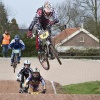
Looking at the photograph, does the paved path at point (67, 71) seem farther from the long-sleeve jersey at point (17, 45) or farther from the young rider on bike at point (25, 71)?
the long-sleeve jersey at point (17, 45)

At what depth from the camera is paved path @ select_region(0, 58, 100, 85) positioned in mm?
28333

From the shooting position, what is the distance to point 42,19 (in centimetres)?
1193

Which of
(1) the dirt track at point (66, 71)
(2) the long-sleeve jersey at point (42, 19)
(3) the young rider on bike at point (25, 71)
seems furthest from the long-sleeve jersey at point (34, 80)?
(1) the dirt track at point (66, 71)

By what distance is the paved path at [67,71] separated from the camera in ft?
93.0

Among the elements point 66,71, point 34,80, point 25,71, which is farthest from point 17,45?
point 66,71

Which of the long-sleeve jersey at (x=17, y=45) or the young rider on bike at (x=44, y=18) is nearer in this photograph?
the young rider on bike at (x=44, y=18)

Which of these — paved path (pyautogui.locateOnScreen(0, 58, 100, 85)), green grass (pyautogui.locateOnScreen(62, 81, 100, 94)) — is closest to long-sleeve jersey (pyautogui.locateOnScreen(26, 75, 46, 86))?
green grass (pyautogui.locateOnScreen(62, 81, 100, 94))

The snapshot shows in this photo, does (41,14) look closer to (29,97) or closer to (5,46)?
(29,97)

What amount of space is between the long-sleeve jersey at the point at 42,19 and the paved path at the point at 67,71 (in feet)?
52.4

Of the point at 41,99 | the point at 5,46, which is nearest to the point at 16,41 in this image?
the point at 41,99

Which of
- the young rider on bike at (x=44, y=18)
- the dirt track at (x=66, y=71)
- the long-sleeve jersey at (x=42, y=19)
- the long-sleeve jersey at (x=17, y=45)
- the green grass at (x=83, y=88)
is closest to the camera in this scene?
the young rider on bike at (x=44, y=18)

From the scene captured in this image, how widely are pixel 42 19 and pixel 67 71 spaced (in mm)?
17051

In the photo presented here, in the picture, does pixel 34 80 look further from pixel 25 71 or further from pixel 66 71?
pixel 66 71

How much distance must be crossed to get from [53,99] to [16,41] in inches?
180
